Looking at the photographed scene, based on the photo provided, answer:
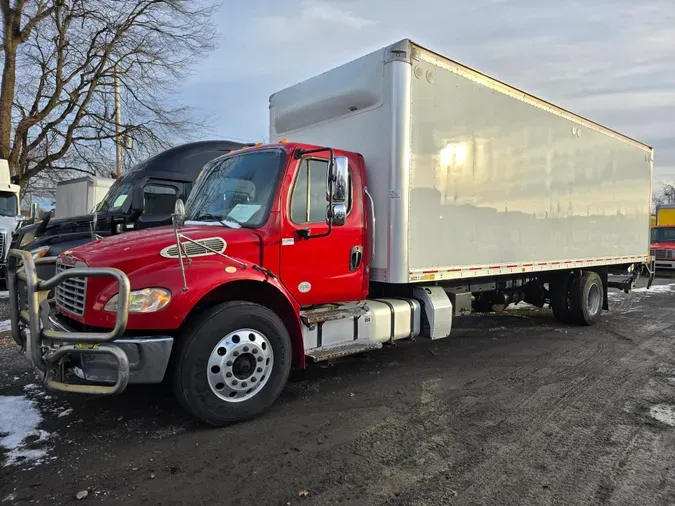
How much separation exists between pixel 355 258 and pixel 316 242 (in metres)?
0.59

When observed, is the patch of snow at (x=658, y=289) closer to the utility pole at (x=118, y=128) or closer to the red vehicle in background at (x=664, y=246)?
the red vehicle in background at (x=664, y=246)

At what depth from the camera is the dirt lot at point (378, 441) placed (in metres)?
3.05

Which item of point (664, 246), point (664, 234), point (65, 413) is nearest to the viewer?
point (65, 413)

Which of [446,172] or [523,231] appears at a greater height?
[446,172]

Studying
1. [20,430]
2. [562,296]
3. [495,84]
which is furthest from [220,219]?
[562,296]

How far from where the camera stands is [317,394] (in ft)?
15.8

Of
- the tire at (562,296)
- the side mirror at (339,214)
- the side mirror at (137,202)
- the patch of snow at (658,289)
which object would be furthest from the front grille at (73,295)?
the patch of snow at (658,289)

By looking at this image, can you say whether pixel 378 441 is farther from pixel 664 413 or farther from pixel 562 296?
pixel 562 296

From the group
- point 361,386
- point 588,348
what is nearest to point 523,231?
point 588,348

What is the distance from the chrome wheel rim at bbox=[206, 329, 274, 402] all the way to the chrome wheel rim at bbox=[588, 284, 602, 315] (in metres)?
7.01

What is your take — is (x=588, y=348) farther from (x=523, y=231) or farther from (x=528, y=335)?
(x=523, y=231)

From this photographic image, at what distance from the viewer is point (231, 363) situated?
3.88 metres

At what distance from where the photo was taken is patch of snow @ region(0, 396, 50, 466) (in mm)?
3434

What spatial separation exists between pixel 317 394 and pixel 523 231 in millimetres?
3962
